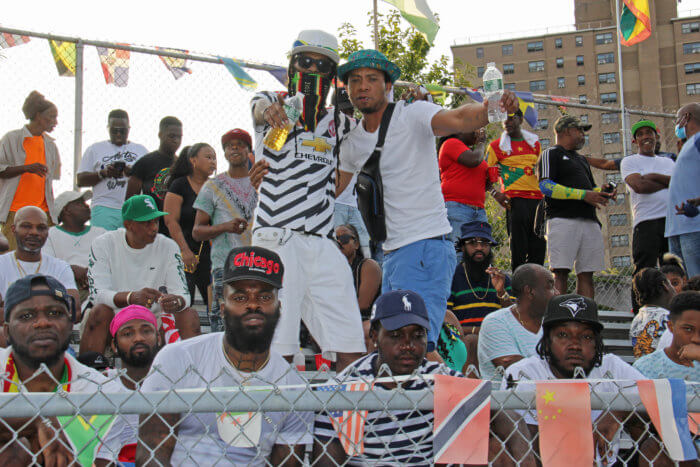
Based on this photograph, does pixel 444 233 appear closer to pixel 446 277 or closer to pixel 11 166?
pixel 446 277

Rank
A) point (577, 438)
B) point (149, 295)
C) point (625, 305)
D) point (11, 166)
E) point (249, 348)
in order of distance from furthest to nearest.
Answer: point (625, 305) < point (11, 166) < point (149, 295) < point (249, 348) < point (577, 438)

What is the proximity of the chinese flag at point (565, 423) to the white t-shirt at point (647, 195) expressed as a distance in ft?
18.0

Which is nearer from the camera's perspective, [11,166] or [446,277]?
[446,277]

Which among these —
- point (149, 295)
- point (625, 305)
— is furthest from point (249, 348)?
point (625, 305)

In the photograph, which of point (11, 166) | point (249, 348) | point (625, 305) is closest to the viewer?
point (249, 348)

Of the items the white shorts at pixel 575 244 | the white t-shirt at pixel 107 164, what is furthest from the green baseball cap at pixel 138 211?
the white shorts at pixel 575 244

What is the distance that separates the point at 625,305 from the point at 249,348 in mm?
7913

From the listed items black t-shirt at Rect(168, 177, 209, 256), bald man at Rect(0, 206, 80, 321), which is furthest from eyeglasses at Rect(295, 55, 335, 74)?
black t-shirt at Rect(168, 177, 209, 256)

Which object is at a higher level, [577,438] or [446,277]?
[446,277]

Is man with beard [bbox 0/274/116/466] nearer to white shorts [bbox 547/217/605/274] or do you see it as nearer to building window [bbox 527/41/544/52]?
white shorts [bbox 547/217/605/274]

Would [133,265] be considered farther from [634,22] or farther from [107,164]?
[634,22]

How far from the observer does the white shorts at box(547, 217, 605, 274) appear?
7090 millimetres

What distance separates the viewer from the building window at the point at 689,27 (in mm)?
63950

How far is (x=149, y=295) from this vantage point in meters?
5.42
